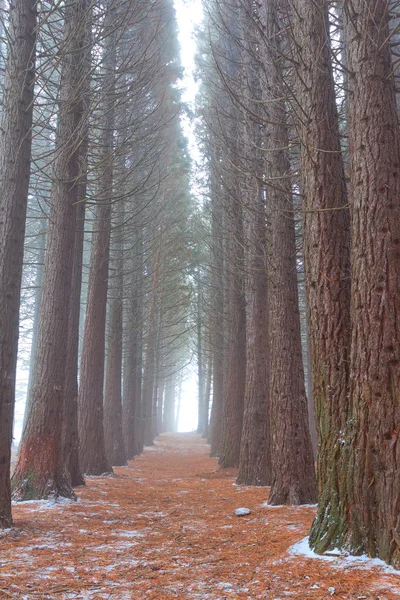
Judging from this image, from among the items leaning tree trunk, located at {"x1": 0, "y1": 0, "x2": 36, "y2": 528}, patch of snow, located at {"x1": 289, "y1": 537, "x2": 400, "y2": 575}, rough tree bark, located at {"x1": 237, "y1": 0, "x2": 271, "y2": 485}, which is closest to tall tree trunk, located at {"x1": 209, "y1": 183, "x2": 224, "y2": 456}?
rough tree bark, located at {"x1": 237, "y1": 0, "x2": 271, "y2": 485}

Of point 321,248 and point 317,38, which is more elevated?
point 317,38

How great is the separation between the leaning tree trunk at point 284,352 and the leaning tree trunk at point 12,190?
2.69 meters

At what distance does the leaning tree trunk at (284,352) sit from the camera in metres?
5.68

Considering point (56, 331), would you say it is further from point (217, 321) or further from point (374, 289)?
point (217, 321)

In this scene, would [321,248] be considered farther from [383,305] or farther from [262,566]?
[262,566]

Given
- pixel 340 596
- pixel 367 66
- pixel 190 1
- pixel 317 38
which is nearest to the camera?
pixel 340 596

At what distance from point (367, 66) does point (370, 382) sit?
2367mm

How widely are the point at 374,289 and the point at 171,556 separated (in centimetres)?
261

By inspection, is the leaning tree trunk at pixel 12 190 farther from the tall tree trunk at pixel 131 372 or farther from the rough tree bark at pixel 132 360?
the tall tree trunk at pixel 131 372

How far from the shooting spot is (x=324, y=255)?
3.96 meters

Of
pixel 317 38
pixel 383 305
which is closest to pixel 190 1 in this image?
pixel 317 38

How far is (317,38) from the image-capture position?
168 inches

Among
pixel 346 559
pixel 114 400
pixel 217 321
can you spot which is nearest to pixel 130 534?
→ pixel 346 559

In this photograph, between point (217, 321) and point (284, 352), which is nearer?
point (284, 352)
